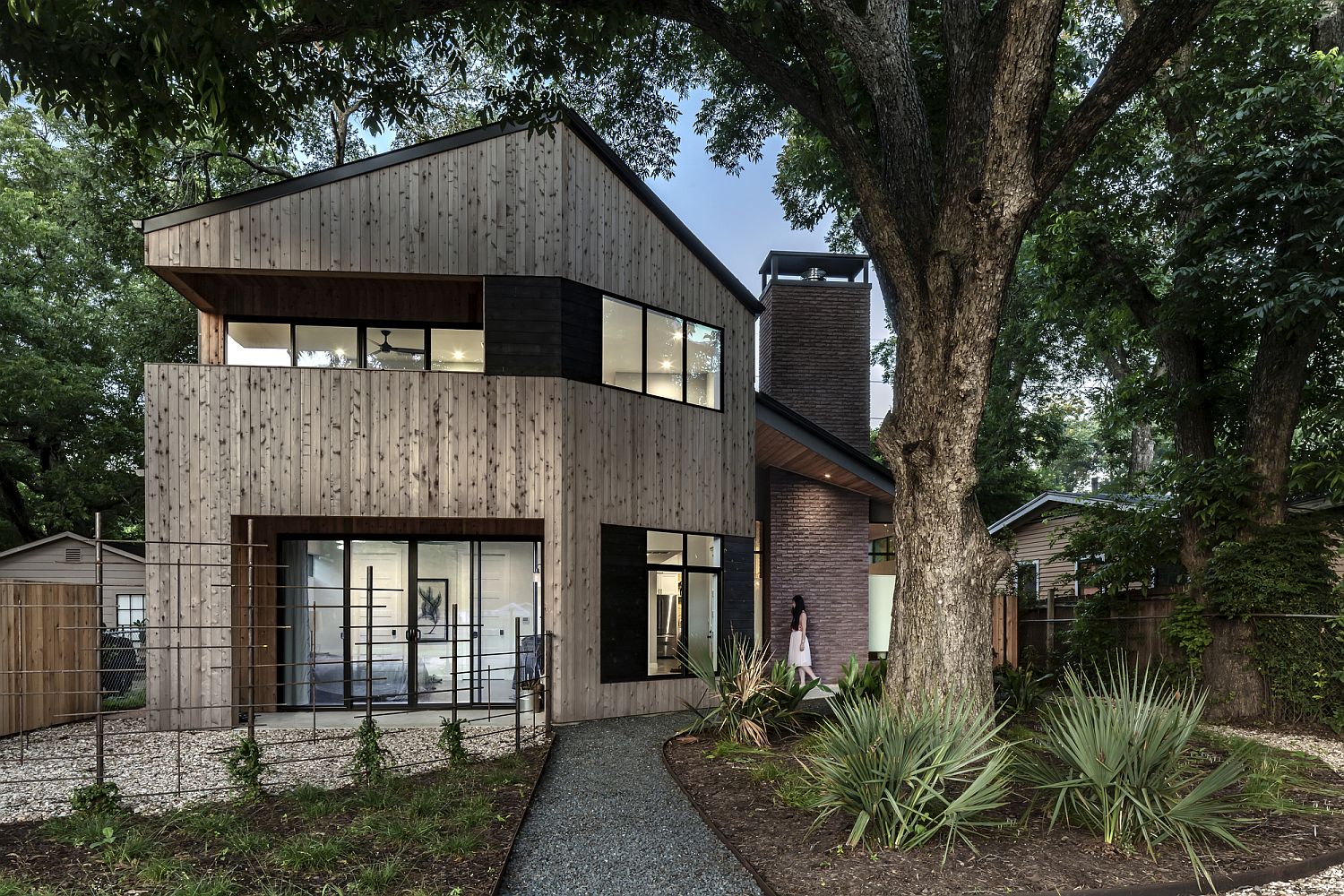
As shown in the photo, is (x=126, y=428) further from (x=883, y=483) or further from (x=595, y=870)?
(x=595, y=870)

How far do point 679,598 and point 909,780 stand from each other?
7061 mm

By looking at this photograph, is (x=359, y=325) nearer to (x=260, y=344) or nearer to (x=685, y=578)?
(x=260, y=344)

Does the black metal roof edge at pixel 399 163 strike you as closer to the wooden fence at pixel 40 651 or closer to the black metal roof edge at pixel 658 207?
the black metal roof edge at pixel 658 207

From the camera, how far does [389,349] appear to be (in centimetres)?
1227

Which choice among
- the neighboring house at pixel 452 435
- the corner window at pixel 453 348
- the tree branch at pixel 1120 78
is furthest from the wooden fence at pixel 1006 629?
the corner window at pixel 453 348

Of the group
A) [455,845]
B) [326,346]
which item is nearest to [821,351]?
[326,346]

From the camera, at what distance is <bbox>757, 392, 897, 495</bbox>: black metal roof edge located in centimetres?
1352

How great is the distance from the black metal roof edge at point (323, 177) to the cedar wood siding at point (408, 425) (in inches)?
3.5

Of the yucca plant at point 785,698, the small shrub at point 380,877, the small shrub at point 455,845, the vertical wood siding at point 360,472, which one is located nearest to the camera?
the small shrub at point 380,877

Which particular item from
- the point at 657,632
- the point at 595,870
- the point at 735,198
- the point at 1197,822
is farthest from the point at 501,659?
the point at 735,198

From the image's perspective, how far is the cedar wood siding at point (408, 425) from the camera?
413 inches

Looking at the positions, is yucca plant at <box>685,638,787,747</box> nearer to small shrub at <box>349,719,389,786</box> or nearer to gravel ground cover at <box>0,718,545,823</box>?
gravel ground cover at <box>0,718,545,823</box>

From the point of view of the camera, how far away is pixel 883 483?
15250 mm

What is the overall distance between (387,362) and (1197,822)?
1069 centimetres
